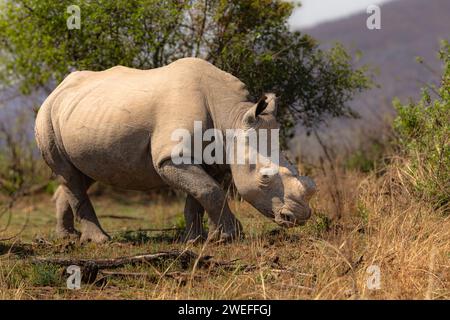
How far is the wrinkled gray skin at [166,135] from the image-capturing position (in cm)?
745

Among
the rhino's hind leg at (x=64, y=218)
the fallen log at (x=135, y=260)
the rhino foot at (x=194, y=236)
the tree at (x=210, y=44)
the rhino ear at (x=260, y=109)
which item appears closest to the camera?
the fallen log at (x=135, y=260)

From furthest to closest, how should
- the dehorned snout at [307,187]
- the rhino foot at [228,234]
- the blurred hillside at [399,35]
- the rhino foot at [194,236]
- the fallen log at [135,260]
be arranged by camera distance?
the blurred hillside at [399,35]
the rhino foot at [194,236]
the rhino foot at [228,234]
the dehorned snout at [307,187]
the fallen log at [135,260]

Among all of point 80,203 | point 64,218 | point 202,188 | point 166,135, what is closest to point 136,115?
point 166,135

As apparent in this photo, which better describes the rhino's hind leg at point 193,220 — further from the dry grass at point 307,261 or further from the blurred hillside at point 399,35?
the blurred hillside at point 399,35

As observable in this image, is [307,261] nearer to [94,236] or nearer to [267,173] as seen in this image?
[267,173]

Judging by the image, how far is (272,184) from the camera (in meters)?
7.37

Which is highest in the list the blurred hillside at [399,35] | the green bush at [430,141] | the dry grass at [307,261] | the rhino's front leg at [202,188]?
the blurred hillside at [399,35]

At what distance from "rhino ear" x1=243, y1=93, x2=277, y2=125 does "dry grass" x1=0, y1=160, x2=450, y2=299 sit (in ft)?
3.82

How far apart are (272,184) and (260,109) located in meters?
0.75

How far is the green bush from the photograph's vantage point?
8109 millimetres

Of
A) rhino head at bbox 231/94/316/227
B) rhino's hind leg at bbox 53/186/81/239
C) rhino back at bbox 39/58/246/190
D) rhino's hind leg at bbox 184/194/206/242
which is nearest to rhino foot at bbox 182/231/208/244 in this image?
rhino's hind leg at bbox 184/194/206/242

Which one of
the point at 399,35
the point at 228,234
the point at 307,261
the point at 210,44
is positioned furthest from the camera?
the point at 399,35

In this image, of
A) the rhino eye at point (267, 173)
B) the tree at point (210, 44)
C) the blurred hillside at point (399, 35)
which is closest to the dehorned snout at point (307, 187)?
the rhino eye at point (267, 173)
